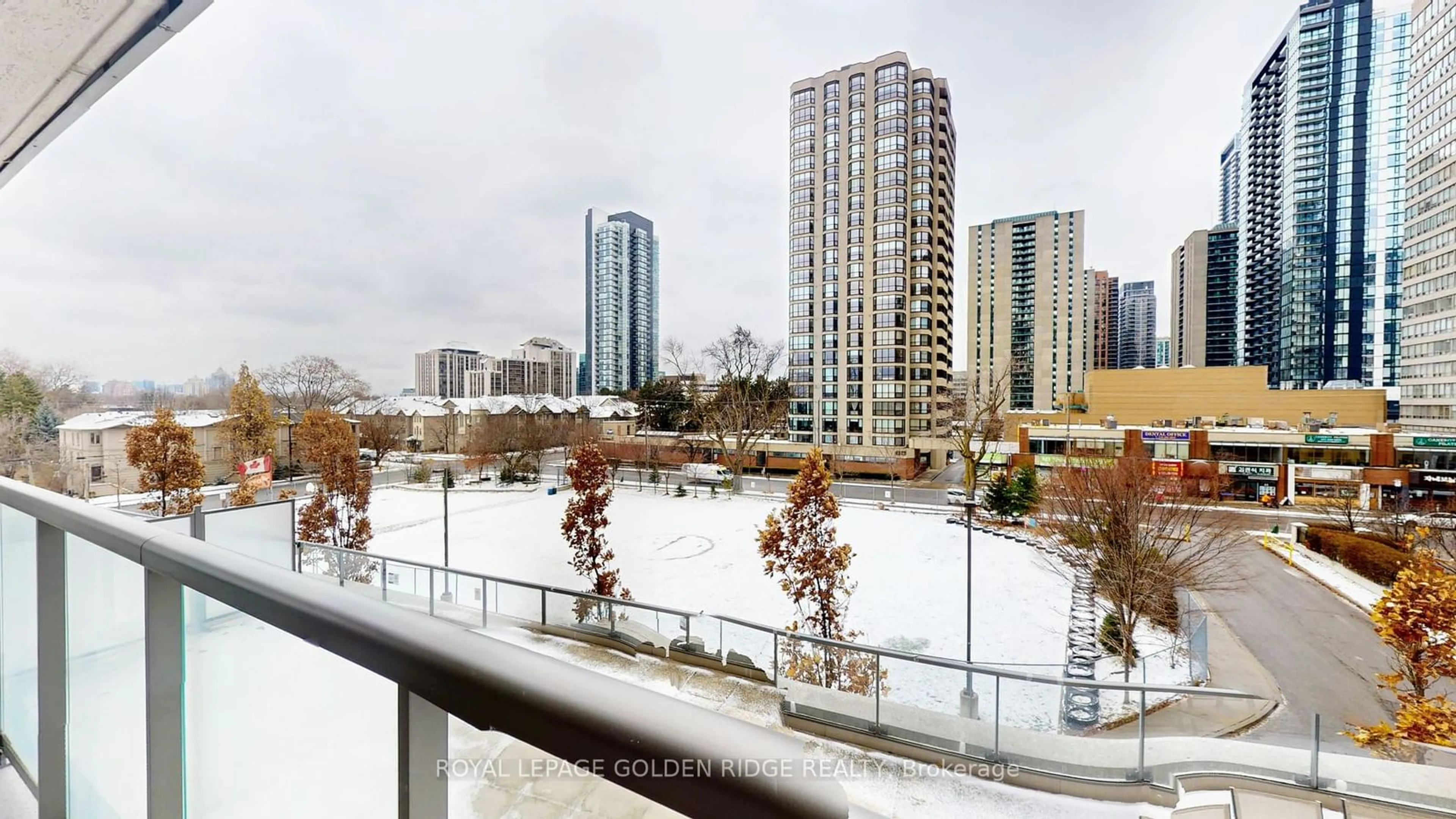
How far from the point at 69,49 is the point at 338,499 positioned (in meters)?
10.8

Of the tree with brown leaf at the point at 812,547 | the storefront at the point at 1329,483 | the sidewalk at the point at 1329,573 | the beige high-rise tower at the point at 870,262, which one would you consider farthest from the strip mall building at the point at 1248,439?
the tree with brown leaf at the point at 812,547

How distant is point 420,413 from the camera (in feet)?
71.3

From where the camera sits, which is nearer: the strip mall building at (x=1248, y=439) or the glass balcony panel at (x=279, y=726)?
the glass balcony panel at (x=279, y=726)

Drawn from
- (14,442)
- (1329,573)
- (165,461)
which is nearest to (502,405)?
(165,461)

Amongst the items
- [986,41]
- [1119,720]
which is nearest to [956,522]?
Answer: [1119,720]

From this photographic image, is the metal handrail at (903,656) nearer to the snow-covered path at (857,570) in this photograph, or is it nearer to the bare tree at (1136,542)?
the snow-covered path at (857,570)

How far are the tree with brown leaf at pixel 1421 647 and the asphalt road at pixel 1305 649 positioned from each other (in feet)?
1.27

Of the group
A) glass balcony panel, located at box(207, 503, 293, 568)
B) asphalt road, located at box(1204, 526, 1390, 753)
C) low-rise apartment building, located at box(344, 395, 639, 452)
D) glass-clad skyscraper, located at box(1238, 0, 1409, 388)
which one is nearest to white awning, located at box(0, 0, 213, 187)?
glass balcony panel, located at box(207, 503, 293, 568)

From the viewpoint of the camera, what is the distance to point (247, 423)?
11.0m

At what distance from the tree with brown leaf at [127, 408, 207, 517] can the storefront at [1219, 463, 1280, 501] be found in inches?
867

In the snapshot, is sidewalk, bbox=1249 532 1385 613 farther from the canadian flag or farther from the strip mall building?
the canadian flag

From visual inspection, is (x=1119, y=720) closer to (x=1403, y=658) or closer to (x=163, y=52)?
(x=1403, y=658)

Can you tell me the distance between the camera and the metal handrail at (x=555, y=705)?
0.23 m

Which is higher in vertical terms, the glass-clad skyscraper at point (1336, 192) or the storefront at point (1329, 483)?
the glass-clad skyscraper at point (1336, 192)
